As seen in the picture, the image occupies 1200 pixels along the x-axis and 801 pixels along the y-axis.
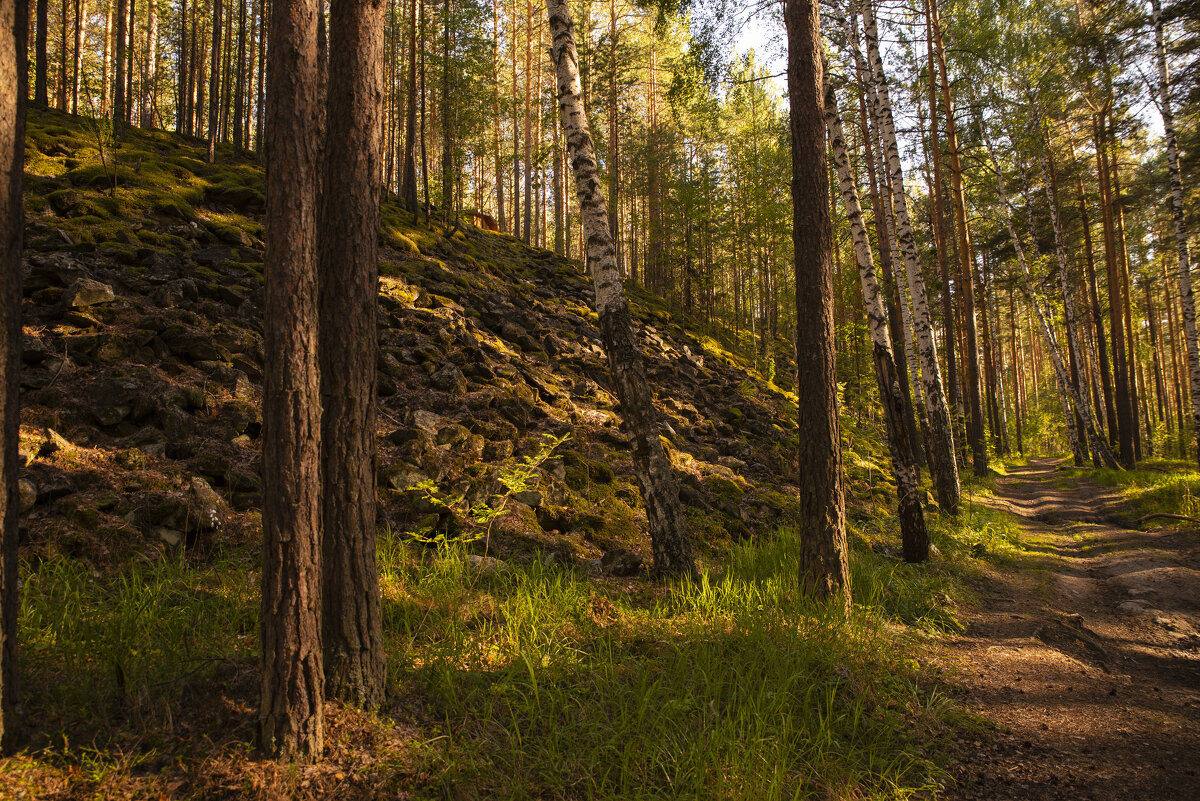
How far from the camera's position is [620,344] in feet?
18.7

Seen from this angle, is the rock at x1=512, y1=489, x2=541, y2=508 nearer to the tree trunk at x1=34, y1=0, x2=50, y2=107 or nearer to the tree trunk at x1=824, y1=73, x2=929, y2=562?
the tree trunk at x1=824, y1=73, x2=929, y2=562

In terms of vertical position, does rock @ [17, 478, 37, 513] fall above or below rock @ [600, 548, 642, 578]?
above

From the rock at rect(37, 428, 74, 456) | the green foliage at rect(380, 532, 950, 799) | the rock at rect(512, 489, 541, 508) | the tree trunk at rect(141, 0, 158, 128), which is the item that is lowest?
the green foliage at rect(380, 532, 950, 799)

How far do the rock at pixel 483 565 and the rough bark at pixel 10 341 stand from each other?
284cm

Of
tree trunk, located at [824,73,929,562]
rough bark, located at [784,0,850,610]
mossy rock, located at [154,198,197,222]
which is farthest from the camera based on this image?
mossy rock, located at [154,198,197,222]

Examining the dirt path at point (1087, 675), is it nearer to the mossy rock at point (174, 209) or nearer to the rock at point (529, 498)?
the rock at point (529, 498)

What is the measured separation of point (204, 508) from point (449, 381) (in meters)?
4.07

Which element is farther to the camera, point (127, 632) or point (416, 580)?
point (416, 580)

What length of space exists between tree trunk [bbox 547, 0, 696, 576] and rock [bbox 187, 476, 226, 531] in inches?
146

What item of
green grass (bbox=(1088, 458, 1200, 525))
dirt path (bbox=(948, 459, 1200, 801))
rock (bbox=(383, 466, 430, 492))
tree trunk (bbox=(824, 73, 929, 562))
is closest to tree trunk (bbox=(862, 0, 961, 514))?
dirt path (bbox=(948, 459, 1200, 801))

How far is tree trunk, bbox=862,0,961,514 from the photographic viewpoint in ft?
34.0

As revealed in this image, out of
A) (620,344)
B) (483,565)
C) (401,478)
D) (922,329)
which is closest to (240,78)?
(401,478)

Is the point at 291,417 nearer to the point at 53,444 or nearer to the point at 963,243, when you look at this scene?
the point at 53,444

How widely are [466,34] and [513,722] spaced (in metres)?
20.1
